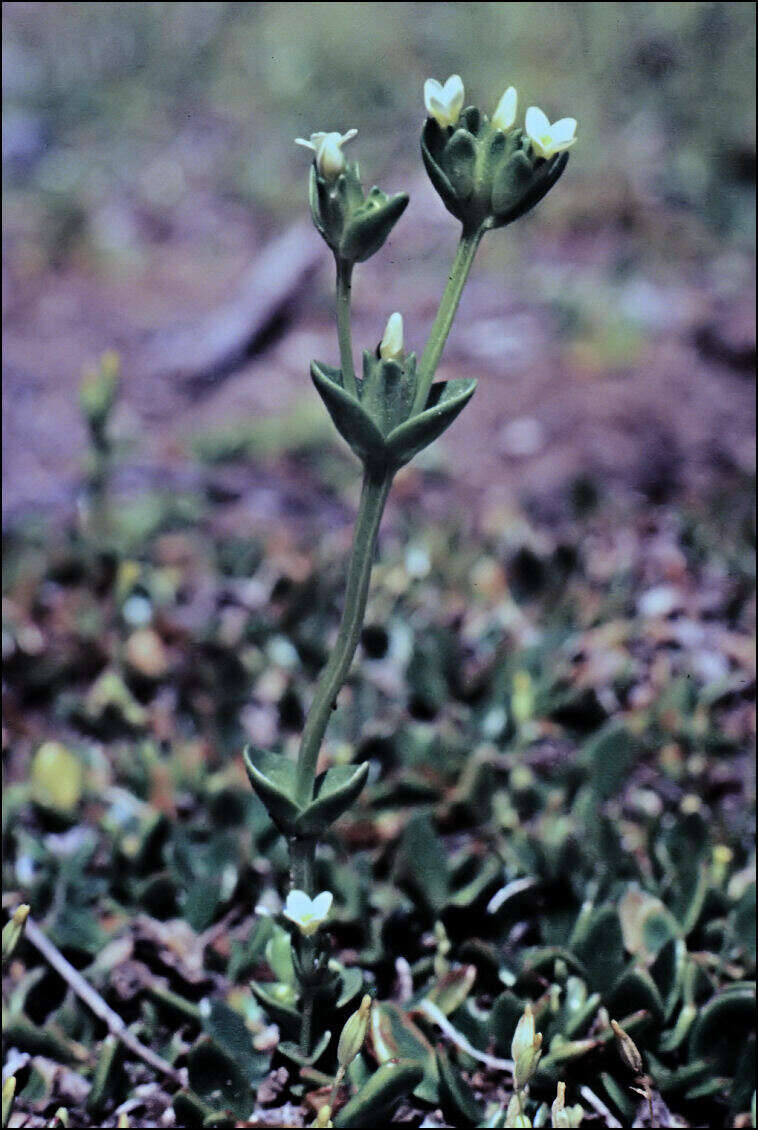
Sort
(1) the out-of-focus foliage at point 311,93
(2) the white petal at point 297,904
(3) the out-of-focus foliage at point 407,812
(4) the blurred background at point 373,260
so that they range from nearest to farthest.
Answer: (2) the white petal at point 297,904 < (3) the out-of-focus foliage at point 407,812 < (4) the blurred background at point 373,260 < (1) the out-of-focus foliage at point 311,93

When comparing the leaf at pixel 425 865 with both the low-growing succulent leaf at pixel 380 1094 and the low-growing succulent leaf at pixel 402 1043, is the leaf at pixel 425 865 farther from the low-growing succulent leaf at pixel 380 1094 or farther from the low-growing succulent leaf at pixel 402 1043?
the low-growing succulent leaf at pixel 380 1094

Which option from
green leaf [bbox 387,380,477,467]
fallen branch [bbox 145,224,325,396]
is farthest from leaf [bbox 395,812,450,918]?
fallen branch [bbox 145,224,325,396]

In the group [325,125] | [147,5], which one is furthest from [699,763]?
[147,5]

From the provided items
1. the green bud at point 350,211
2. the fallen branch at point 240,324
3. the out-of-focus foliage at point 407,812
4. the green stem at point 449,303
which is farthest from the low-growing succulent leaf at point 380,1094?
the fallen branch at point 240,324

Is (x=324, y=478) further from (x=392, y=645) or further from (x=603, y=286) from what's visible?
(x=603, y=286)

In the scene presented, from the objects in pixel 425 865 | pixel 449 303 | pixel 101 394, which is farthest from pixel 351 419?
pixel 101 394

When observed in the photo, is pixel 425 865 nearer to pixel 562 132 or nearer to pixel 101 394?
pixel 562 132
